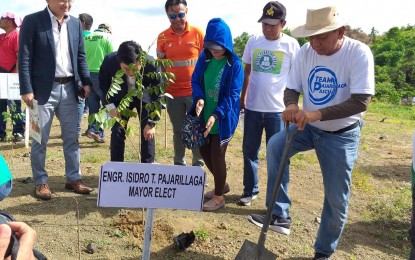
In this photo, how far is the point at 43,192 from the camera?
4.31 meters

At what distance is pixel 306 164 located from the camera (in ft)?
20.8

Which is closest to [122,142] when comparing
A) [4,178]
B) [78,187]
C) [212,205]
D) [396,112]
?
[78,187]

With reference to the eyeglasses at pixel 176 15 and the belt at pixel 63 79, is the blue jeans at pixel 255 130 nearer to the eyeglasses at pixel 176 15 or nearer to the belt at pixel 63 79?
the eyeglasses at pixel 176 15

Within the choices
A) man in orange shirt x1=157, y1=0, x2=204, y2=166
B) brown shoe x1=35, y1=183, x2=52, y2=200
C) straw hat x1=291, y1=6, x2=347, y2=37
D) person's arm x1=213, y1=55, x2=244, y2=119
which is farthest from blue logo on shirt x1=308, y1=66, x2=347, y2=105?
brown shoe x1=35, y1=183, x2=52, y2=200

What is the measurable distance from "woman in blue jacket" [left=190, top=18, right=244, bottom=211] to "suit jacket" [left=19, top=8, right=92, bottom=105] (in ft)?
4.15

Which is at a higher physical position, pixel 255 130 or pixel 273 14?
pixel 273 14

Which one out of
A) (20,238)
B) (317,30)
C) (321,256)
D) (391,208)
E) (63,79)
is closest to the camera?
(20,238)

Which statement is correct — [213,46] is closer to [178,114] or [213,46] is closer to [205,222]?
[178,114]

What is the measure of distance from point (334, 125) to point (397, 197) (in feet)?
8.17

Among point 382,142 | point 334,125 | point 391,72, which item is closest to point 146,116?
point 334,125

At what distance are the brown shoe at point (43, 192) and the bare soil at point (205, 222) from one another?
0.05m

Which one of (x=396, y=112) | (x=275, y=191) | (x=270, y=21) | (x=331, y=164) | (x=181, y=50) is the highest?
(x=270, y=21)

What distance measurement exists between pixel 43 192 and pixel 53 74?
1.12m

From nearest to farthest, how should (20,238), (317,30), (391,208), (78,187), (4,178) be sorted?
(20,238), (4,178), (317,30), (78,187), (391,208)
